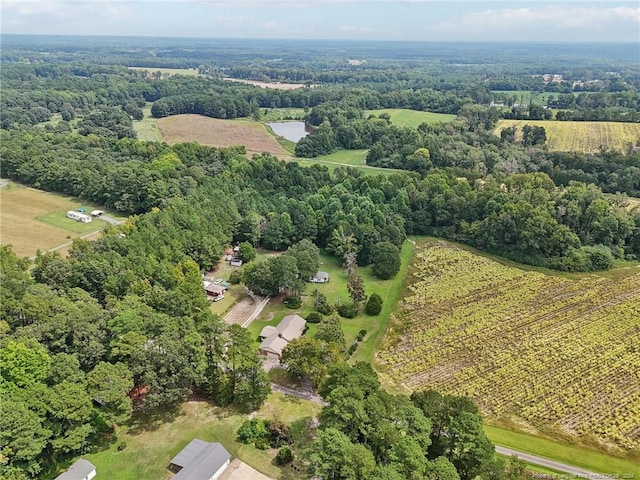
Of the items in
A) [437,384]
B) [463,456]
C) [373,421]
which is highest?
[373,421]

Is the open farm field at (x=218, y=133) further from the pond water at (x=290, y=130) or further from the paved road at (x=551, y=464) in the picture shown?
the paved road at (x=551, y=464)

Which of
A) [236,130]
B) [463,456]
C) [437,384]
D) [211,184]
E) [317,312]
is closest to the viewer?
[463,456]

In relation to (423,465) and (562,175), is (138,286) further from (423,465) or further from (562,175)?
(562,175)

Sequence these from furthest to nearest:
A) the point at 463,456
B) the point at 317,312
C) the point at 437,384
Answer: the point at 317,312, the point at 437,384, the point at 463,456

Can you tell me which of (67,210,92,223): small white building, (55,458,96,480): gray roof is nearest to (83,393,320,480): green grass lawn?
(55,458,96,480): gray roof

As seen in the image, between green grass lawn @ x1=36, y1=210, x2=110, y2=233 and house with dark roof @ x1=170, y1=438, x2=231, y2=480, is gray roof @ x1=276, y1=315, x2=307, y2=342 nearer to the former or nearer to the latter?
house with dark roof @ x1=170, y1=438, x2=231, y2=480

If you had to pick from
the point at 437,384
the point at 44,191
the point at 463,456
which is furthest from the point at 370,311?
the point at 44,191

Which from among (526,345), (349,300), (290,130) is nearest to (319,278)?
(349,300)
